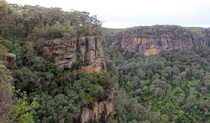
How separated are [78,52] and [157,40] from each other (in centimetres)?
3851

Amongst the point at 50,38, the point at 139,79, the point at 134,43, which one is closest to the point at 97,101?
the point at 50,38

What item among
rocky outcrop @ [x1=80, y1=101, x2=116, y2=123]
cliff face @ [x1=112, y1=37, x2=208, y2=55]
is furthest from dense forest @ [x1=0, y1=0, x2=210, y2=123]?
cliff face @ [x1=112, y1=37, x2=208, y2=55]

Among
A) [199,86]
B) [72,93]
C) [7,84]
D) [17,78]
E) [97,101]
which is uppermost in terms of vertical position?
[7,84]

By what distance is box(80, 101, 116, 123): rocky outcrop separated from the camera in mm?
17994

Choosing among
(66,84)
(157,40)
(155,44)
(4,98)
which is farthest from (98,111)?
(157,40)

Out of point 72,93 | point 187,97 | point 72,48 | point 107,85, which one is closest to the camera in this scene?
point 72,93

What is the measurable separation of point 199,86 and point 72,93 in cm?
2898

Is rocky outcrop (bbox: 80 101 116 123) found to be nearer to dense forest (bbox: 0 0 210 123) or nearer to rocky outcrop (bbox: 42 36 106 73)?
dense forest (bbox: 0 0 210 123)

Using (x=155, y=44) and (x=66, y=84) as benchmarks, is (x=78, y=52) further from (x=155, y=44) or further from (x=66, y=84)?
(x=155, y=44)

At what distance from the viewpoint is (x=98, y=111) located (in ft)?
65.0

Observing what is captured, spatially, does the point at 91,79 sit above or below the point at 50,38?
below

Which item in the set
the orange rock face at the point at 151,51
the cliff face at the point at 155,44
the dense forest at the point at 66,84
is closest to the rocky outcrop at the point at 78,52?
the dense forest at the point at 66,84

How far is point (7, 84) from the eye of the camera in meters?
8.14

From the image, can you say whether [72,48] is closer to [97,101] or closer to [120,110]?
[97,101]
